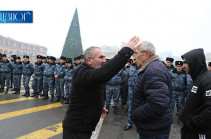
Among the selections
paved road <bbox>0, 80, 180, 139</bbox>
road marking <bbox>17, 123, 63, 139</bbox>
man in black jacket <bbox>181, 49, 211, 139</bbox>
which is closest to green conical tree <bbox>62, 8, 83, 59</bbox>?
paved road <bbox>0, 80, 180, 139</bbox>

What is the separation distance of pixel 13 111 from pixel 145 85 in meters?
5.36

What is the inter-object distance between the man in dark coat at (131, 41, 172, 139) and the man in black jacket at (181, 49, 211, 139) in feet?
0.90

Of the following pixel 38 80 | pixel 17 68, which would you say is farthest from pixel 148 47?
pixel 17 68

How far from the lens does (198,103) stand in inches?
68.7

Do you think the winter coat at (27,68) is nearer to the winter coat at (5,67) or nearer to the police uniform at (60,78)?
the winter coat at (5,67)

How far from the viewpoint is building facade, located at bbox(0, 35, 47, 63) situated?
234 ft

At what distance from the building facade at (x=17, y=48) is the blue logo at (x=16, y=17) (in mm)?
66548

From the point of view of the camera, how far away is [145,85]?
5.62 ft

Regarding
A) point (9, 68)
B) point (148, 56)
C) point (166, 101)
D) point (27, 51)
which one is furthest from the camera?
point (27, 51)

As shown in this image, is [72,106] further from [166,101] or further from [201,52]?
[201,52]

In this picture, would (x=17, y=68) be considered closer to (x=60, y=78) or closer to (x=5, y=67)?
(x=5, y=67)

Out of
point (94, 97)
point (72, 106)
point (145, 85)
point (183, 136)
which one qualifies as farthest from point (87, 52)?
point (183, 136)

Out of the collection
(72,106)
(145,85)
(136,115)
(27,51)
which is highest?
(27,51)

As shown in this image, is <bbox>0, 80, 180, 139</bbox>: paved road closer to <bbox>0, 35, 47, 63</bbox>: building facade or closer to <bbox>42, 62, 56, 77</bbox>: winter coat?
<bbox>42, 62, 56, 77</bbox>: winter coat
